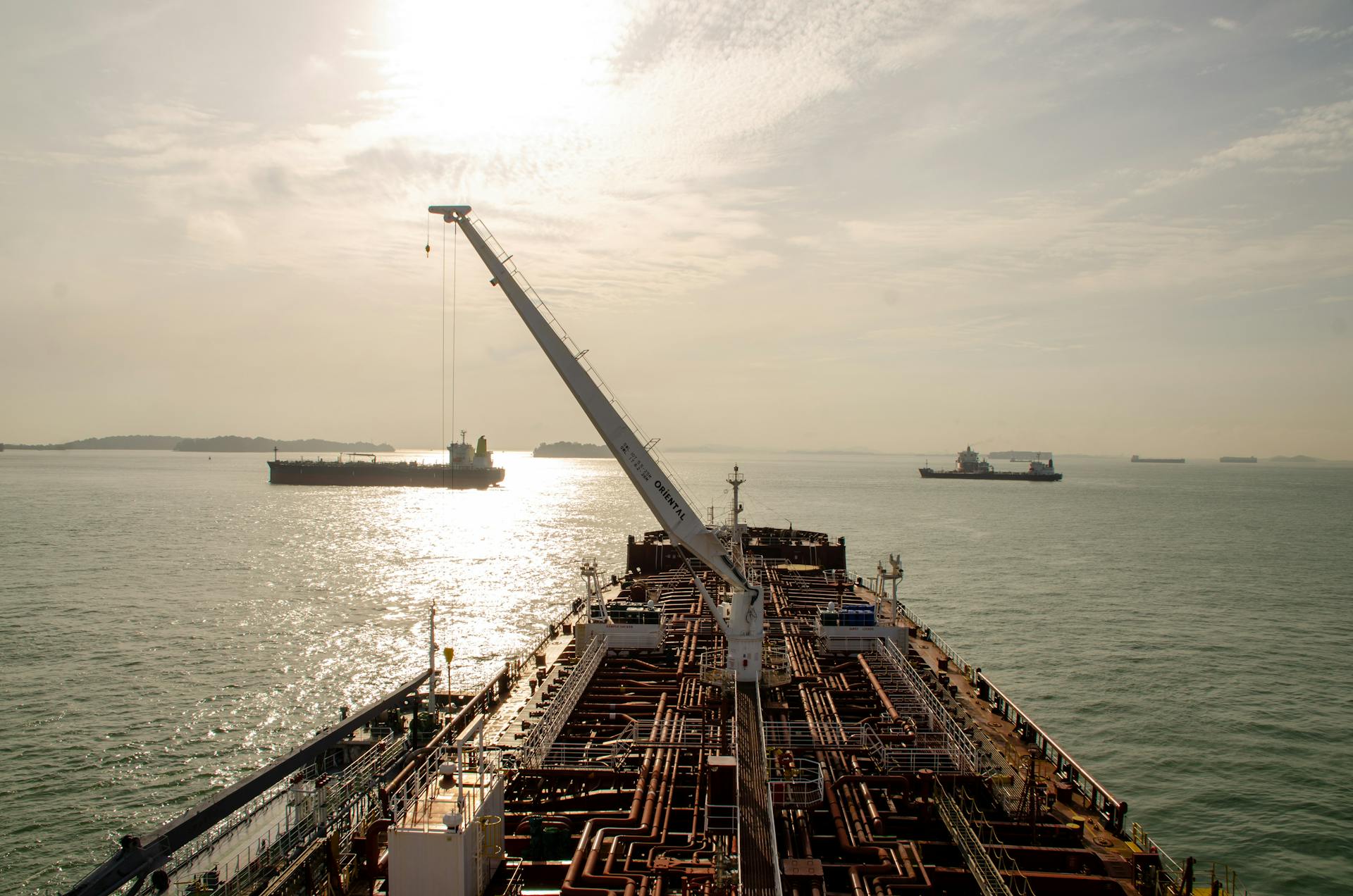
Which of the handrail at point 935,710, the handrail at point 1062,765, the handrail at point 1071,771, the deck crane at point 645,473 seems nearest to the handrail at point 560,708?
the deck crane at point 645,473

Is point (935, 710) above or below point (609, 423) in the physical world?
below

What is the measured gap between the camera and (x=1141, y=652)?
5125 centimetres

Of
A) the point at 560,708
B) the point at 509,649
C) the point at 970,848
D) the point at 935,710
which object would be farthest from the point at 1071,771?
the point at 509,649

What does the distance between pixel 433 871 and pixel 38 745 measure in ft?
100

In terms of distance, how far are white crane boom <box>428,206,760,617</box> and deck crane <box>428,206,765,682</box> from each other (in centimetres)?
2

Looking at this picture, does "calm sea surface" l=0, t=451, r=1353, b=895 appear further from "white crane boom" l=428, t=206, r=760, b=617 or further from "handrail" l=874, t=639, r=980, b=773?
"white crane boom" l=428, t=206, r=760, b=617

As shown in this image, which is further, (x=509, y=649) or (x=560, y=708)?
(x=509, y=649)

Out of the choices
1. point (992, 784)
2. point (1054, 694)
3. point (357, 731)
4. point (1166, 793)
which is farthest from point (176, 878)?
point (1054, 694)

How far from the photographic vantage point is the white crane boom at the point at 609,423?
2700 centimetres

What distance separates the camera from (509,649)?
5484 centimetres

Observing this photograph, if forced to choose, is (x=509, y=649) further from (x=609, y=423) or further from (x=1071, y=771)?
(x=1071, y=771)

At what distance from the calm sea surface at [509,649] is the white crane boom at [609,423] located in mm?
19124

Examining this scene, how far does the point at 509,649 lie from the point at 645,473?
31.8 meters

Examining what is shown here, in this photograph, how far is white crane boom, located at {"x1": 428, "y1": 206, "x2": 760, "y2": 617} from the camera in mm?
27000
